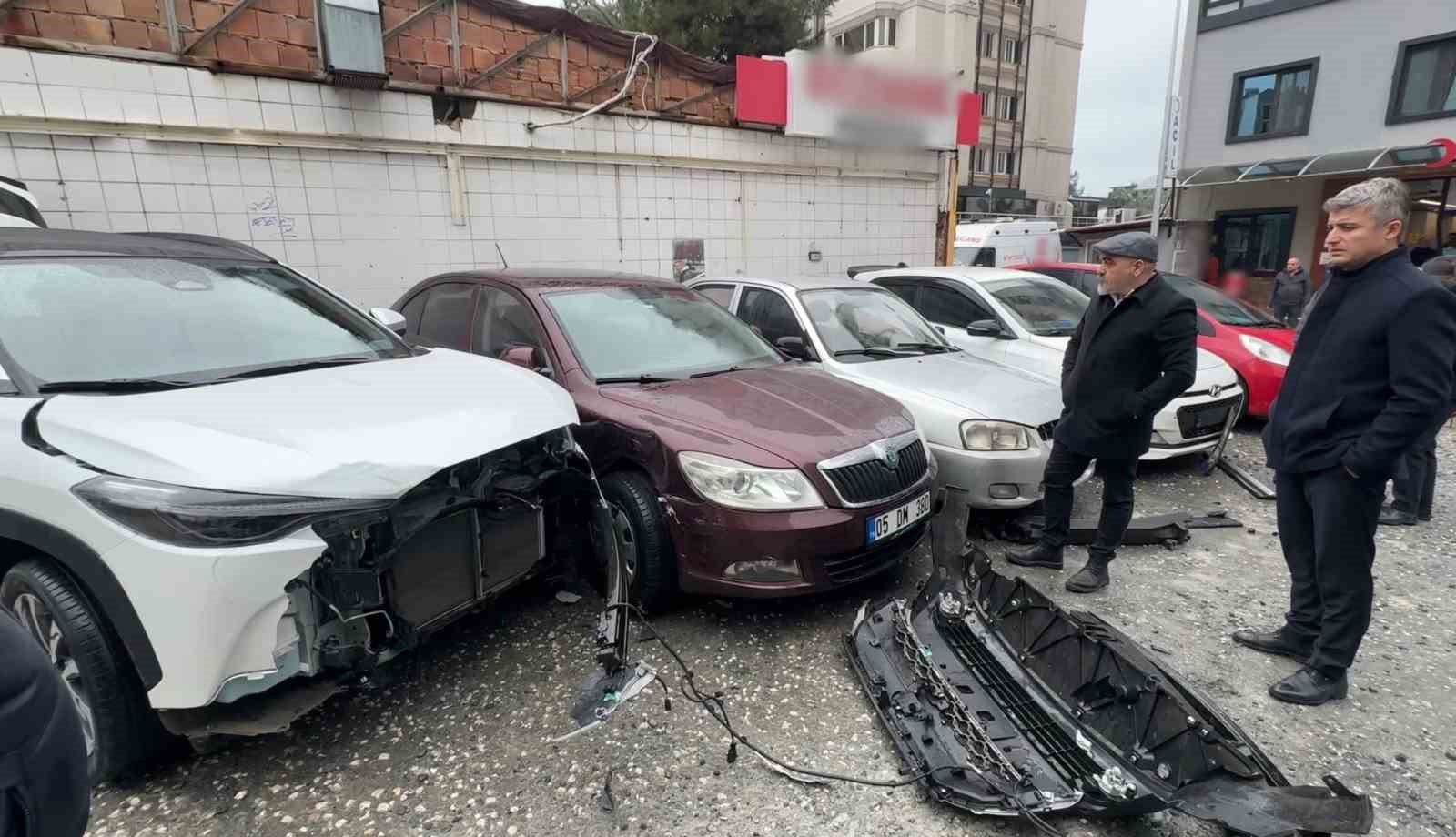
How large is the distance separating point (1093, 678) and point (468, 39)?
7365mm

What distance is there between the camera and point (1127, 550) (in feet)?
13.7

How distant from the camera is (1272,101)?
15.3m

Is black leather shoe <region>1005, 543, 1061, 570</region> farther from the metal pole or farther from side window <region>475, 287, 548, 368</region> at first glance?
the metal pole

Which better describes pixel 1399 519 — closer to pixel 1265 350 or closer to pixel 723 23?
pixel 1265 350

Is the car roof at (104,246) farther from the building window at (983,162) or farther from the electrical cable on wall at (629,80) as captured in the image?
the building window at (983,162)

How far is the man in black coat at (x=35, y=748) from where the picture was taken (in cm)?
87

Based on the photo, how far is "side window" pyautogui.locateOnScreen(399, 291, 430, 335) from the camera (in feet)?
15.4

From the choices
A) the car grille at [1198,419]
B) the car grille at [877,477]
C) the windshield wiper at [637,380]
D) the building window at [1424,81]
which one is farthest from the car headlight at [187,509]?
the building window at [1424,81]

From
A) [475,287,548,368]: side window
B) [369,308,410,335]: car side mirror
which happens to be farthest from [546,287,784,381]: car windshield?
[369,308,410,335]: car side mirror

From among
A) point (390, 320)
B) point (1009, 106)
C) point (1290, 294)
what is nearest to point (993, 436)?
point (390, 320)

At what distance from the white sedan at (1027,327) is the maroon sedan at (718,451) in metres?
2.32

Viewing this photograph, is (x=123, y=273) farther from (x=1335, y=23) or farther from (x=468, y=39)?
(x=1335, y=23)

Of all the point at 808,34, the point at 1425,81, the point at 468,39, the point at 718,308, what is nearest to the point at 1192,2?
Result: the point at 1425,81

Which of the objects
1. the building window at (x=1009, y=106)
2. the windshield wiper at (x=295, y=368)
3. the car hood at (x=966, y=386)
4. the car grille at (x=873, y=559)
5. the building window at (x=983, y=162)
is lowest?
the car grille at (x=873, y=559)
